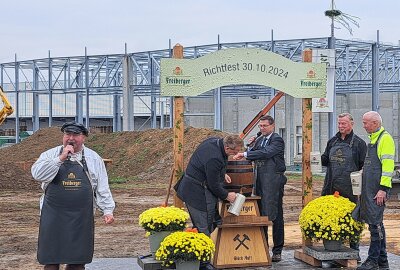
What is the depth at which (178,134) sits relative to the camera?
9.11 metres

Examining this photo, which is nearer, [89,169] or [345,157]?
[89,169]

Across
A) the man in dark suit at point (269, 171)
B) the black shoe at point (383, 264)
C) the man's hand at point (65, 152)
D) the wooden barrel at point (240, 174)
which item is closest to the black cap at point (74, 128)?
the man's hand at point (65, 152)

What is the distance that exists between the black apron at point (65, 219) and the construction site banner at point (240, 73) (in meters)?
2.94

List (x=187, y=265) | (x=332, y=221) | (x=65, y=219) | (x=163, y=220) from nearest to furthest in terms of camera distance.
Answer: (x=65, y=219)
(x=187, y=265)
(x=163, y=220)
(x=332, y=221)

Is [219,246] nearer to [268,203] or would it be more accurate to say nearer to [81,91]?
[268,203]

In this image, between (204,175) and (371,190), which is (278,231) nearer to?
(371,190)

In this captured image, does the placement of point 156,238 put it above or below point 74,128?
below

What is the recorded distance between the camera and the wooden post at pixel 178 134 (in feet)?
29.5

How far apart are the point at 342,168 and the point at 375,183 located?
0.69 metres

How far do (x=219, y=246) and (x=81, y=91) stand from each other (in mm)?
34335

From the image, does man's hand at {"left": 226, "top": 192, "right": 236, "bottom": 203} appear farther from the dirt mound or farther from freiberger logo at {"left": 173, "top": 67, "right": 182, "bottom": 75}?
the dirt mound

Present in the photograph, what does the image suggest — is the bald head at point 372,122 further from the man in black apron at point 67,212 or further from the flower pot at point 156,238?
the man in black apron at point 67,212

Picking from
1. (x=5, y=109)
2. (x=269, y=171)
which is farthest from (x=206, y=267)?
(x=5, y=109)

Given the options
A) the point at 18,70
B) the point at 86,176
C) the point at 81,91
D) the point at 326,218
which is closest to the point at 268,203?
the point at 326,218
